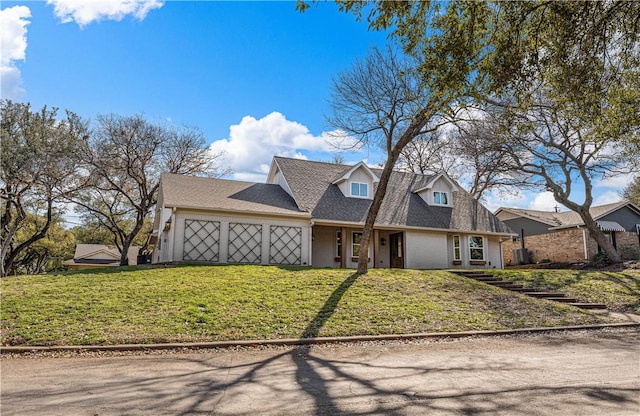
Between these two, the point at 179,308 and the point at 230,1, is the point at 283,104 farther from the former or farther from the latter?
the point at 179,308

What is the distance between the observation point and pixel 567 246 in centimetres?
2622

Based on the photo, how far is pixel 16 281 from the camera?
12.8 meters

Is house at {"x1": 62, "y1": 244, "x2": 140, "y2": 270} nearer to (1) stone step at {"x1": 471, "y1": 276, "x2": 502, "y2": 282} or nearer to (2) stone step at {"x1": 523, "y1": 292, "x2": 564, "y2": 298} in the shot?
(1) stone step at {"x1": 471, "y1": 276, "x2": 502, "y2": 282}

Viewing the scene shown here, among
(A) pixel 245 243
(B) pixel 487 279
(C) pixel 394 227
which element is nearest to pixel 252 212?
(A) pixel 245 243

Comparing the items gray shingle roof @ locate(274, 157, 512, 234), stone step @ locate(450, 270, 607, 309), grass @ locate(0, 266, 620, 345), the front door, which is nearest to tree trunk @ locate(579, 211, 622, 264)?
gray shingle roof @ locate(274, 157, 512, 234)

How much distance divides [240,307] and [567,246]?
78.8ft

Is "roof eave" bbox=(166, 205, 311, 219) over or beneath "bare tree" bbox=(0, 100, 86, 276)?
beneath

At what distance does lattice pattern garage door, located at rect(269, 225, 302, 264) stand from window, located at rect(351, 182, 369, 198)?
→ 4581mm

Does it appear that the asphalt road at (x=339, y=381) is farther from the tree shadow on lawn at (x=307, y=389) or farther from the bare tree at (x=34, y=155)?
the bare tree at (x=34, y=155)

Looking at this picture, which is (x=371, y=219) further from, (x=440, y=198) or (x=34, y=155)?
(x=34, y=155)

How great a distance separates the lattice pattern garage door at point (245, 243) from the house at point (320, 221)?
1.7 inches

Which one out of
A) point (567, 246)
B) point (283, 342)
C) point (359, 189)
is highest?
point (359, 189)

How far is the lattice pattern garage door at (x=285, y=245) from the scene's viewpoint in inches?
711

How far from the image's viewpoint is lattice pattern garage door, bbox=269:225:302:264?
59.3 feet
